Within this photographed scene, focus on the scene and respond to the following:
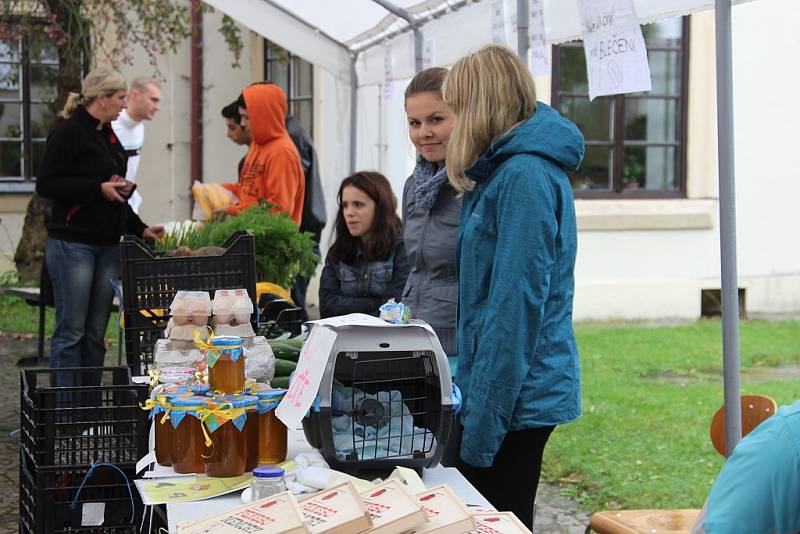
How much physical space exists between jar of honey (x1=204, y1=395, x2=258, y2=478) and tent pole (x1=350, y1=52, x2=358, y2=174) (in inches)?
205

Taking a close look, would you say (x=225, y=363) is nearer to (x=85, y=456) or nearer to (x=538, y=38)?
(x=85, y=456)

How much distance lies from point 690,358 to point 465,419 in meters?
6.23

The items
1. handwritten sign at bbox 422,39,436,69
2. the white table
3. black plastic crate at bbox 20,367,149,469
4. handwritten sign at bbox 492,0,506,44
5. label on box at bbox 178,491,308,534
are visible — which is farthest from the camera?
handwritten sign at bbox 422,39,436,69

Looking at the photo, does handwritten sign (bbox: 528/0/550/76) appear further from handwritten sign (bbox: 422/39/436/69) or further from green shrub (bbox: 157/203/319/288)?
green shrub (bbox: 157/203/319/288)

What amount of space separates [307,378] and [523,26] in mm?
2222

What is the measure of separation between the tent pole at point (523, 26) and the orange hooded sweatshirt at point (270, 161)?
220cm

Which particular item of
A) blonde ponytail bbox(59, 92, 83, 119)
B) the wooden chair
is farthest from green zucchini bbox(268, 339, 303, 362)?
blonde ponytail bbox(59, 92, 83, 119)

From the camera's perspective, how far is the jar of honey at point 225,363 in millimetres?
2672

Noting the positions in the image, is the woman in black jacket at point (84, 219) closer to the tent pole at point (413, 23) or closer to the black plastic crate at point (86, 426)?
the tent pole at point (413, 23)

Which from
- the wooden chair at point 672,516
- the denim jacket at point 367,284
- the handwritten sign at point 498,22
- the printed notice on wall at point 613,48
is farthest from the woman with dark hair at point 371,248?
the wooden chair at point 672,516

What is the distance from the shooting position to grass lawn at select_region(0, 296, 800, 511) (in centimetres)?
545

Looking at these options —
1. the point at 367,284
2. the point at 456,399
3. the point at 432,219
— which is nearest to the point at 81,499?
the point at 456,399

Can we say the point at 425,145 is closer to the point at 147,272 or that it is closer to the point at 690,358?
the point at 147,272

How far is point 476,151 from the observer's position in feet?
9.26
